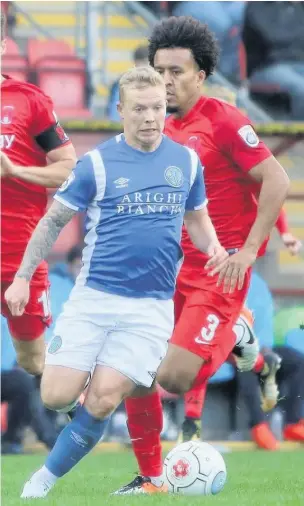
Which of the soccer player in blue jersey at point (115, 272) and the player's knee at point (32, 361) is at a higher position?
the soccer player in blue jersey at point (115, 272)

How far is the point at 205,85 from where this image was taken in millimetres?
14570

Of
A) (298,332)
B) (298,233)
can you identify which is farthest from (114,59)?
(298,332)

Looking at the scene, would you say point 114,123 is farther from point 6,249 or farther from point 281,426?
point 6,249

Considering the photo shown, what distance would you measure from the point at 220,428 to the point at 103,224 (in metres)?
5.56

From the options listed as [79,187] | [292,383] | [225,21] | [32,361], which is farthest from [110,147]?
[225,21]

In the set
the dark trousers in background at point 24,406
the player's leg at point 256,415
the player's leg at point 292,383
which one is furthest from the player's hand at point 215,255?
the player's leg at point 292,383

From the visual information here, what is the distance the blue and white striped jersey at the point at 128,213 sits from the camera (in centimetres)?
677

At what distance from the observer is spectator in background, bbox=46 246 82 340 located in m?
11.6

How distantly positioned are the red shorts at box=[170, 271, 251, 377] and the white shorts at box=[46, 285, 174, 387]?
116 centimetres

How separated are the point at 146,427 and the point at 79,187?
130 cm

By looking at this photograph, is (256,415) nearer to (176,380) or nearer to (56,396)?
(176,380)

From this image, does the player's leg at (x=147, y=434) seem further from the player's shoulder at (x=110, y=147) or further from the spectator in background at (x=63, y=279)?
the spectator in background at (x=63, y=279)

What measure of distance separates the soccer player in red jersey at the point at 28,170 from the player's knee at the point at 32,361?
4.8 inches

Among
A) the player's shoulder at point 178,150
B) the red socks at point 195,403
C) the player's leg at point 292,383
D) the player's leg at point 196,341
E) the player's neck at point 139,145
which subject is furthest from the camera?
the player's leg at point 292,383
